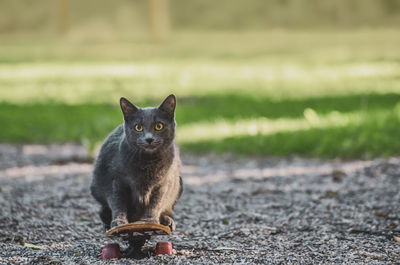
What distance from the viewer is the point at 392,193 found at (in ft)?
19.1

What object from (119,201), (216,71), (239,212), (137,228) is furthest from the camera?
(216,71)

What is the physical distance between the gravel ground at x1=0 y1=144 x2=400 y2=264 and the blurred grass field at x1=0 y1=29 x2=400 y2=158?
0.82 meters

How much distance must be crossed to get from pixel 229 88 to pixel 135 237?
9645 millimetres

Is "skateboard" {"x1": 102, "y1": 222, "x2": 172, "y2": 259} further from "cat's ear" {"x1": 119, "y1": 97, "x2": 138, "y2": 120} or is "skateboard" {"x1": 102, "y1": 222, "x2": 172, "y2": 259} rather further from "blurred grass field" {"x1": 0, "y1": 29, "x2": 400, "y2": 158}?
"blurred grass field" {"x1": 0, "y1": 29, "x2": 400, "y2": 158}

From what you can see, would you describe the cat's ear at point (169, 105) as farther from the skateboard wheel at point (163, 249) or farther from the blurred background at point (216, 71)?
the blurred background at point (216, 71)

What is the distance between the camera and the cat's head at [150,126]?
12.5 ft

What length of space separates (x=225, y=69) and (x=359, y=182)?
10.4m

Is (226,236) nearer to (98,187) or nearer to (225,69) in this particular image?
(98,187)

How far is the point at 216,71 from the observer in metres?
16.2

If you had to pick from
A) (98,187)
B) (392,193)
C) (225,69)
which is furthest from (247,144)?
(225,69)

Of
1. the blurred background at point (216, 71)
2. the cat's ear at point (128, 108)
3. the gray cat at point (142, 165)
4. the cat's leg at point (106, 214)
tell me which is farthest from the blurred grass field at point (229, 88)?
the cat's ear at point (128, 108)

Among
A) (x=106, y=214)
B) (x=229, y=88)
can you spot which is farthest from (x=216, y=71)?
(x=106, y=214)

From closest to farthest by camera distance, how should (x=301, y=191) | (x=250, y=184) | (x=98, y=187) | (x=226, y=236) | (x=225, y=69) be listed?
(x=98, y=187), (x=226, y=236), (x=301, y=191), (x=250, y=184), (x=225, y=69)

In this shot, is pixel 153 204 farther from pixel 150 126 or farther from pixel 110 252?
pixel 150 126
